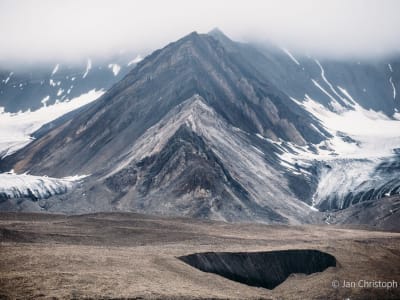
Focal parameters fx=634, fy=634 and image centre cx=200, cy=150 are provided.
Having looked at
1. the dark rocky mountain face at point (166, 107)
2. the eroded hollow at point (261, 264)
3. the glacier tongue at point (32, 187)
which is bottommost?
the eroded hollow at point (261, 264)

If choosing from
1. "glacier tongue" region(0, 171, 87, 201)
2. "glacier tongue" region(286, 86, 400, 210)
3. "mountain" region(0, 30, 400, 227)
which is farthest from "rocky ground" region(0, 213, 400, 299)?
"glacier tongue" region(286, 86, 400, 210)

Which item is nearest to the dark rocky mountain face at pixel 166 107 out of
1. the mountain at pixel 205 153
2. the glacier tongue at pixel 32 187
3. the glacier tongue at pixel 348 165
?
the mountain at pixel 205 153

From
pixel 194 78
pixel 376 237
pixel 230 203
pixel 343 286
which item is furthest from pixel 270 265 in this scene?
pixel 194 78

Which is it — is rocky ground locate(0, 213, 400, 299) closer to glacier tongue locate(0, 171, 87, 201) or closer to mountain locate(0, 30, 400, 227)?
mountain locate(0, 30, 400, 227)

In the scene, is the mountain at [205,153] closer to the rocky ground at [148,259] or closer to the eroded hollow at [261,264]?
the rocky ground at [148,259]

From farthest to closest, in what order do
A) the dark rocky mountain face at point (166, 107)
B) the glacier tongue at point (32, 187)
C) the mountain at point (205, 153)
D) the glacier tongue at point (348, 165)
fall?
1. the dark rocky mountain face at point (166, 107)
2. the glacier tongue at point (348, 165)
3. the glacier tongue at point (32, 187)
4. the mountain at point (205, 153)

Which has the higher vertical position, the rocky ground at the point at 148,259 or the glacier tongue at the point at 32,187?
the glacier tongue at the point at 32,187

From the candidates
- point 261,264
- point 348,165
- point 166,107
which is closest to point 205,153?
point 166,107

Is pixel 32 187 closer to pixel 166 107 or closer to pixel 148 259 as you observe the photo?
pixel 166 107
